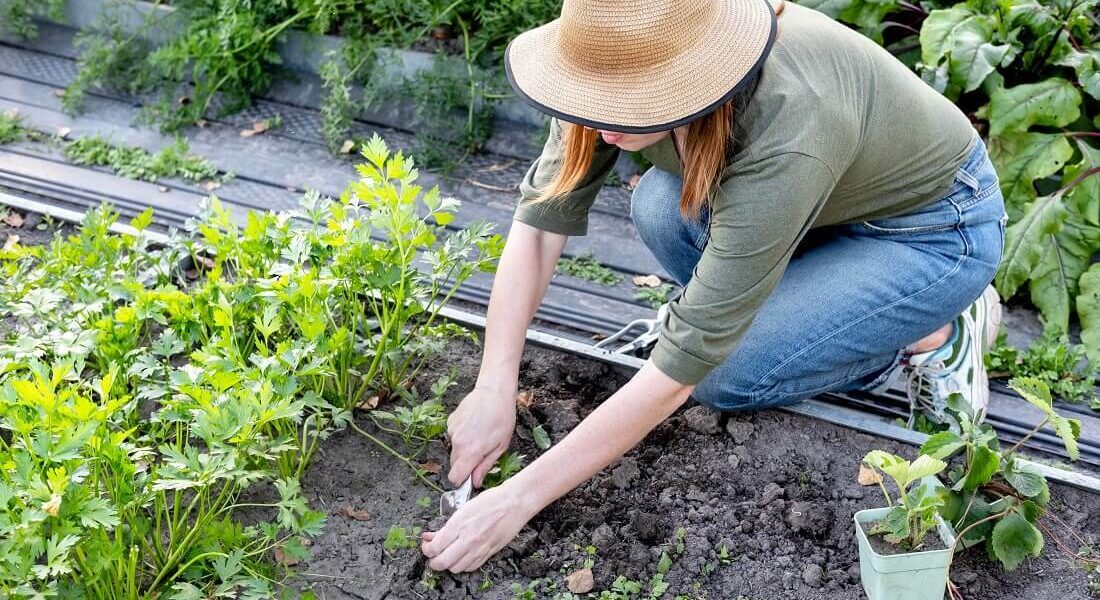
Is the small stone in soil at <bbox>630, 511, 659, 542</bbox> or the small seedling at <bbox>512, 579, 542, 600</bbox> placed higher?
the small seedling at <bbox>512, 579, 542, 600</bbox>

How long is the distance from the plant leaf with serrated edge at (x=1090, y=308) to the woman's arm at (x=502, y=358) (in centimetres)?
157

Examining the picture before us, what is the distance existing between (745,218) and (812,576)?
0.81 m

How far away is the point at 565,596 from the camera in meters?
2.20

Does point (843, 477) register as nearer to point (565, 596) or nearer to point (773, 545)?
point (773, 545)

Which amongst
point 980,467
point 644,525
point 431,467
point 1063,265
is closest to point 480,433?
point 431,467

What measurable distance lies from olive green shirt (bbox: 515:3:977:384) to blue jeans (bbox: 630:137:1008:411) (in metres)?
0.24

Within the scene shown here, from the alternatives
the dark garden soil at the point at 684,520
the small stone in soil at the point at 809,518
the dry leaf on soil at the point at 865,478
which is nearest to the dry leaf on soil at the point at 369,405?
the dark garden soil at the point at 684,520

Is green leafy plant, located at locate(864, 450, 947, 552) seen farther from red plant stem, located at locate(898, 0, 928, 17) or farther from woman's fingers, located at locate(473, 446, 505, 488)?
red plant stem, located at locate(898, 0, 928, 17)

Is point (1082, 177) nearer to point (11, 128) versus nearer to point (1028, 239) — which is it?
point (1028, 239)

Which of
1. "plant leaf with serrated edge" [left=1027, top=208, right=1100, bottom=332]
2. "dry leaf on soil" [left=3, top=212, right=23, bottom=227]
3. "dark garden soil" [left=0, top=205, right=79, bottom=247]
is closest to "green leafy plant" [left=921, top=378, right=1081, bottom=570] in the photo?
"plant leaf with serrated edge" [left=1027, top=208, right=1100, bottom=332]

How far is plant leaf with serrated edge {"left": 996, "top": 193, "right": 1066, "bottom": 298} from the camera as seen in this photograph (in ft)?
10.4

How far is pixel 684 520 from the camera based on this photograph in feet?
7.91

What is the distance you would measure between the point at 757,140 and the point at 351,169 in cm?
231

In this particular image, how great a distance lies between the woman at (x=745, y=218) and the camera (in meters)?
1.82
